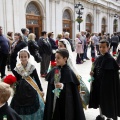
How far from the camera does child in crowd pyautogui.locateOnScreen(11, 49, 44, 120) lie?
322 centimetres

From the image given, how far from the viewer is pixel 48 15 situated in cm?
1686

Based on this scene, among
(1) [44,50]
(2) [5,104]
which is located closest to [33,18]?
(1) [44,50]

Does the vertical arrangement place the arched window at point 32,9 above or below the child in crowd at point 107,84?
above

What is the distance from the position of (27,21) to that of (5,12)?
2.74m

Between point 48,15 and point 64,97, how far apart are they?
14.5 m

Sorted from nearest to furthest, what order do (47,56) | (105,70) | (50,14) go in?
1. (105,70)
2. (47,56)
3. (50,14)

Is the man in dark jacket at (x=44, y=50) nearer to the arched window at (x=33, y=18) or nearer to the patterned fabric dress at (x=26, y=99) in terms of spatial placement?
the patterned fabric dress at (x=26, y=99)

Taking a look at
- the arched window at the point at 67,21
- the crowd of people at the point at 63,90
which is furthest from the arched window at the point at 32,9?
the crowd of people at the point at 63,90

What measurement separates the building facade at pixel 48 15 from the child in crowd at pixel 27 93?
9.73m

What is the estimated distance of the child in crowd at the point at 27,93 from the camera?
322 centimetres

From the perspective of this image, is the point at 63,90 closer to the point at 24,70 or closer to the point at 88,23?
the point at 24,70

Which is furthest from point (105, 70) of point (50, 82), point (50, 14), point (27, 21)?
point (50, 14)

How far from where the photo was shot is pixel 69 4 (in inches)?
785

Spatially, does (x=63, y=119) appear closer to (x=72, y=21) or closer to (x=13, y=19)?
(x=13, y=19)
